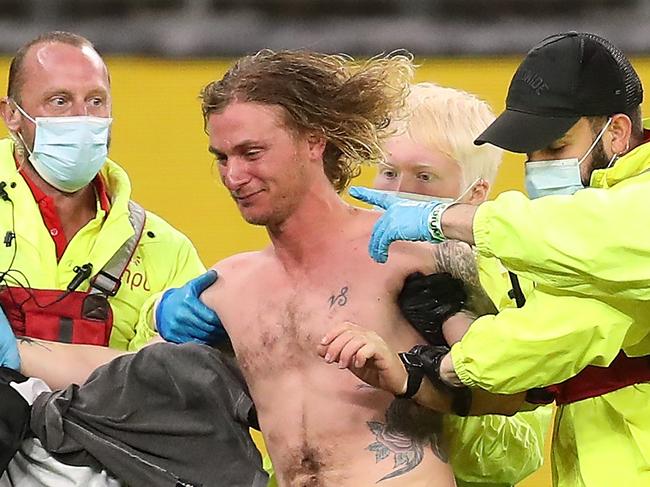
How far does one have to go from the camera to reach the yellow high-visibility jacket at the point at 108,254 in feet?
6.64

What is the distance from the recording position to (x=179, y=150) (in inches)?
108

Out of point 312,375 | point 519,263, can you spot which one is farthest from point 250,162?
point 519,263

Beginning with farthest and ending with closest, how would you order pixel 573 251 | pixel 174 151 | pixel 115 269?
1. pixel 174 151
2. pixel 115 269
3. pixel 573 251

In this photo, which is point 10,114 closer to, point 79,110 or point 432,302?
point 79,110

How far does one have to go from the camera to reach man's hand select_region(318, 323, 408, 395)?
148 centimetres

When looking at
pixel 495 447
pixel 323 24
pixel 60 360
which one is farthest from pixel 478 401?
pixel 323 24

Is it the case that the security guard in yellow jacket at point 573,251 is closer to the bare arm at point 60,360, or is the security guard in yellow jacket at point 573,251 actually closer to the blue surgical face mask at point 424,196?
the blue surgical face mask at point 424,196

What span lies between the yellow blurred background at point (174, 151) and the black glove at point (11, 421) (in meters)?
1.04

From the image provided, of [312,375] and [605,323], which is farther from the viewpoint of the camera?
[312,375]

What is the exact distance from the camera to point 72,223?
82.4 inches

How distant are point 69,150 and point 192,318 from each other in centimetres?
45

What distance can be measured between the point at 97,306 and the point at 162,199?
2.40ft

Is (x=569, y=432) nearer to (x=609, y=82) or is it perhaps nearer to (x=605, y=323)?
(x=605, y=323)

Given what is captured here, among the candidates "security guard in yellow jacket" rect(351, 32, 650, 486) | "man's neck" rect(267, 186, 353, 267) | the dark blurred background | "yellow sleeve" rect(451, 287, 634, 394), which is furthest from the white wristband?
the dark blurred background
